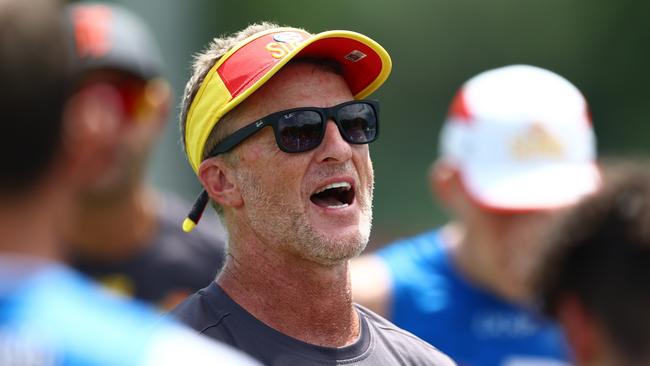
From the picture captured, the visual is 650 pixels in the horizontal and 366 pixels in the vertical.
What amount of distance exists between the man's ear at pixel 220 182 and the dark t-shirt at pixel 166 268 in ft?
10.1

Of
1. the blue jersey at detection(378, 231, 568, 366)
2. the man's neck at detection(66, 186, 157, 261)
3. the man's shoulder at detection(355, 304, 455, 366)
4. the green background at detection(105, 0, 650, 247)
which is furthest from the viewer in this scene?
the green background at detection(105, 0, 650, 247)

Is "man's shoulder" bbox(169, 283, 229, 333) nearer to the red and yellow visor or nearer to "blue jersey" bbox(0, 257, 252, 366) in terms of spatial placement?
the red and yellow visor

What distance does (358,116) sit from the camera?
4.00 meters

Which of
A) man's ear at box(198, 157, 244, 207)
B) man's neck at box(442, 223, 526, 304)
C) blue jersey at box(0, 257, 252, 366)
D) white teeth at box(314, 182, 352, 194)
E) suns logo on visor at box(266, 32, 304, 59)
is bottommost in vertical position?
man's neck at box(442, 223, 526, 304)

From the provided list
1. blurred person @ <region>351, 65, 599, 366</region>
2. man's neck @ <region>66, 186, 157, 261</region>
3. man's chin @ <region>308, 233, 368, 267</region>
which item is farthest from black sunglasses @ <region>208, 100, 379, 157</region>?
man's neck @ <region>66, 186, 157, 261</region>

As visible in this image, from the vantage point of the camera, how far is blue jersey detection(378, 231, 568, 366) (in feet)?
A: 20.0

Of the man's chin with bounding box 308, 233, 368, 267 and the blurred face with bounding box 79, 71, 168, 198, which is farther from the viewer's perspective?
the blurred face with bounding box 79, 71, 168, 198

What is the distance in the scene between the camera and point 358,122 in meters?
4.00

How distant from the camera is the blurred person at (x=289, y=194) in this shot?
12.5 ft

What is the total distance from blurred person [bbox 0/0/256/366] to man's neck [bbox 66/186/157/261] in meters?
4.84

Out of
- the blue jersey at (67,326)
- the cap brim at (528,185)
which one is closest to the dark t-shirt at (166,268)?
the cap brim at (528,185)

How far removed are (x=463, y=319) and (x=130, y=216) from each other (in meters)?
2.07

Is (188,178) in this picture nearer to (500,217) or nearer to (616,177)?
(500,217)

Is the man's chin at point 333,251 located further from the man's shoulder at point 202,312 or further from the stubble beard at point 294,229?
the man's shoulder at point 202,312
